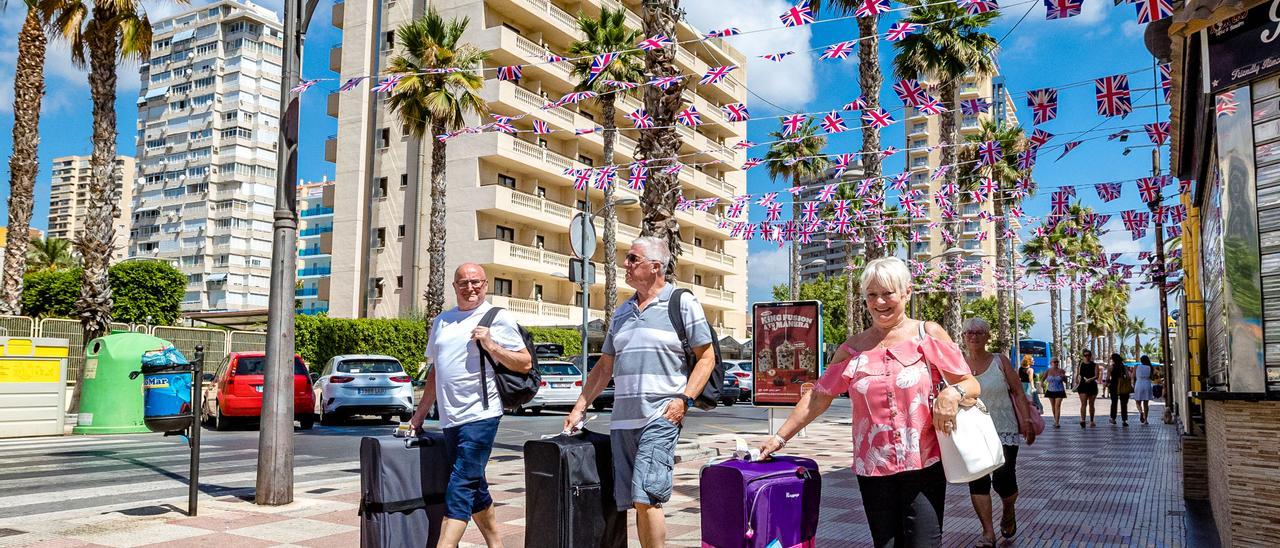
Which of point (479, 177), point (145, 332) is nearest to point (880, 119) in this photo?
point (145, 332)

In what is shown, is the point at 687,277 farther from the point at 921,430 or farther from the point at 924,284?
the point at 921,430

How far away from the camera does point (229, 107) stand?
118250 mm

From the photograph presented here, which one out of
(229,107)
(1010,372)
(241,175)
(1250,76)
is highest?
(229,107)

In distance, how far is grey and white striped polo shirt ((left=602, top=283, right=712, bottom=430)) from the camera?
175 inches

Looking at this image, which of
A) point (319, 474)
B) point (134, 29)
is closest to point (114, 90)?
point (134, 29)

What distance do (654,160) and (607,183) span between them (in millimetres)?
3977

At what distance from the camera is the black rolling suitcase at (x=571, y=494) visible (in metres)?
4.57

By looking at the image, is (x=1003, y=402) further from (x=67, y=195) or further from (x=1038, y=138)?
(x=67, y=195)

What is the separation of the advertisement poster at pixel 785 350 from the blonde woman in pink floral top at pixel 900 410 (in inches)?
322

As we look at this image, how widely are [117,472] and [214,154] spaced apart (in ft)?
395

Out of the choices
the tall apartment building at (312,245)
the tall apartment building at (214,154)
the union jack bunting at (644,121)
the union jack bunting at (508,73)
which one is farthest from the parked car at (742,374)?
the tall apartment building at (214,154)

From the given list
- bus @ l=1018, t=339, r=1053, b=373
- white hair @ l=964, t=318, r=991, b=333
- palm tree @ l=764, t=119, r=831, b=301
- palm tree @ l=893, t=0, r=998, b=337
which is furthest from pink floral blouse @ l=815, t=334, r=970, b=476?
bus @ l=1018, t=339, r=1053, b=373

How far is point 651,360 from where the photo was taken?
4492mm

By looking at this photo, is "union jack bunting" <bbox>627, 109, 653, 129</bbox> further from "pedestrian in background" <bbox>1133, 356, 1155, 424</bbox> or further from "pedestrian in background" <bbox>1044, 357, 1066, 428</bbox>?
"pedestrian in background" <bbox>1133, 356, 1155, 424</bbox>
